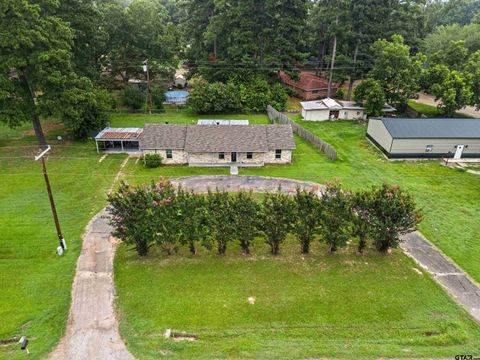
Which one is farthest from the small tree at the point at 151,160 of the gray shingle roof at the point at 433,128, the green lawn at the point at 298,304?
the gray shingle roof at the point at 433,128

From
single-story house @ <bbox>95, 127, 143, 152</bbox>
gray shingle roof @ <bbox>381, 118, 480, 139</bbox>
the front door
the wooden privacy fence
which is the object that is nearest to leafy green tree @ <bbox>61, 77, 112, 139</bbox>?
single-story house @ <bbox>95, 127, 143, 152</bbox>

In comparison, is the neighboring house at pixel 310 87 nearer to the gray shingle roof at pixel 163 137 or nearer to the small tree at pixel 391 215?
the gray shingle roof at pixel 163 137

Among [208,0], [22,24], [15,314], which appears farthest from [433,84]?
[15,314]

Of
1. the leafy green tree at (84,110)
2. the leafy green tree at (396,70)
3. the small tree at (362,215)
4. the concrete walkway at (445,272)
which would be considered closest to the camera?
the concrete walkway at (445,272)

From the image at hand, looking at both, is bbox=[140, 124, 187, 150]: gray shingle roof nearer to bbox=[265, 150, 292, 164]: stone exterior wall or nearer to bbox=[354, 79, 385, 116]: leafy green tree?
bbox=[265, 150, 292, 164]: stone exterior wall

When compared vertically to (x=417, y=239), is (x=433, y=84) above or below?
above

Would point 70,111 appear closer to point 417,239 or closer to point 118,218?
point 118,218
